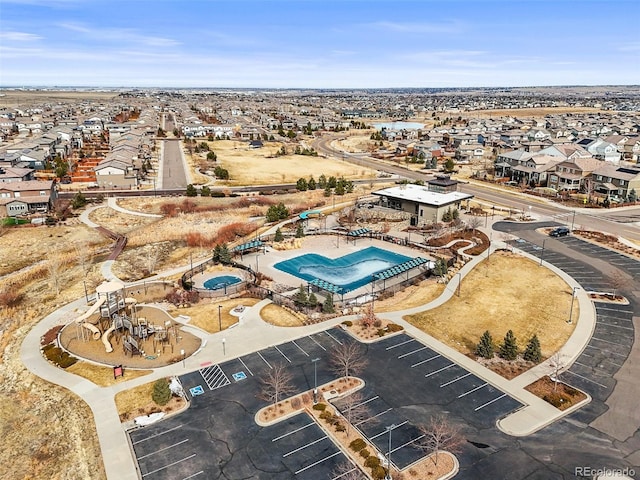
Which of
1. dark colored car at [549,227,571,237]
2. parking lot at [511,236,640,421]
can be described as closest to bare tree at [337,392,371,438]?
parking lot at [511,236,640,421]

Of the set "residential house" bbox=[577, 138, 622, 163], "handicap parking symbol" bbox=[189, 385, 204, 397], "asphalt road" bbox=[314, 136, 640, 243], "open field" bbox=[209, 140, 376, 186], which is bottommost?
"handicap parking symbol" bbox=[189, 385, 204, 397]

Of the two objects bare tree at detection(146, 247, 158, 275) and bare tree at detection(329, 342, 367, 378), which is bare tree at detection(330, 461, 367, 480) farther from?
bare tree at detection(146, 247, 158, 275)

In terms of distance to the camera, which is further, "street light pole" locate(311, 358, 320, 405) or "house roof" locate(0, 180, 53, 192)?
"house roof" locate(0, 180, 53, 192)

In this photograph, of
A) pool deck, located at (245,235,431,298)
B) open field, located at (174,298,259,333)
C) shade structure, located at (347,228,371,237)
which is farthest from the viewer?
shade structure, located at (347,228,371,237)

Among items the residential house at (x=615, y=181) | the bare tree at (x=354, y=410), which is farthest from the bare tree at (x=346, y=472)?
the residential house at (x=615, y=181)

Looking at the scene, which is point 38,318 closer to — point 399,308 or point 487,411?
point 399,308

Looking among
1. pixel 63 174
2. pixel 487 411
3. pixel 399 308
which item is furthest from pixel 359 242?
pixel 63 174
